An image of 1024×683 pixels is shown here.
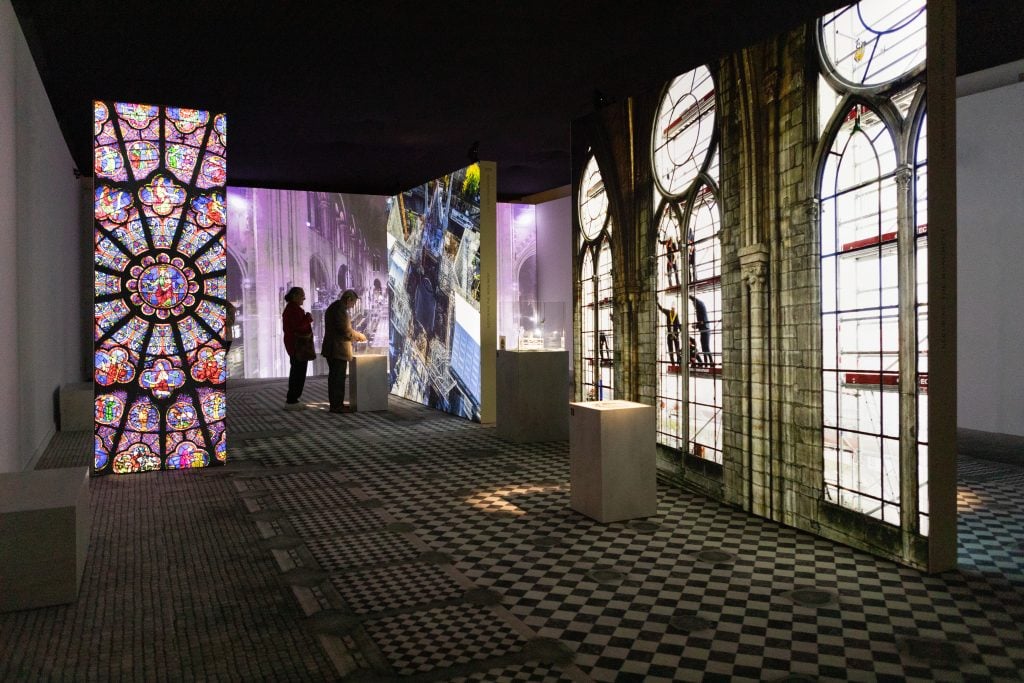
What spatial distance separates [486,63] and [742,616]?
5914 millimetres

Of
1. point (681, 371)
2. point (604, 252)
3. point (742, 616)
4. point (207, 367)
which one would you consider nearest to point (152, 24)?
point (207, 367)

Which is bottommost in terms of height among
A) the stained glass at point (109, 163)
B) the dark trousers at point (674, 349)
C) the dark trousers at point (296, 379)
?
the dark trousers at point (296, 379)

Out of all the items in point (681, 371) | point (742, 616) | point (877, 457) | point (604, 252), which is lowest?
point (742, 616)

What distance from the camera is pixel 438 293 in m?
10.5

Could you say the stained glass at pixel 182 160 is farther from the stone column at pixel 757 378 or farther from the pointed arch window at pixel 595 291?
the stone column at pixel 757 378

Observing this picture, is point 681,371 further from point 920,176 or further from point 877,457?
point 920,176

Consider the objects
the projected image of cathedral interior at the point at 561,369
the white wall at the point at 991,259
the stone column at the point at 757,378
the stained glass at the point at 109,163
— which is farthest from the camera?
the white wall at the point at 991,259

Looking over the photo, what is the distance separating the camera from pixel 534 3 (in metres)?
6.16

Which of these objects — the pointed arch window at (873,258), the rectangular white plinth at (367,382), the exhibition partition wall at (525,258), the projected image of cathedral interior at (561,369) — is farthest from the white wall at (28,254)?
the exhibition partition wall at (525,258)

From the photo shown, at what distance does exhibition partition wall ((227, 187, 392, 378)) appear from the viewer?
14.9 metres

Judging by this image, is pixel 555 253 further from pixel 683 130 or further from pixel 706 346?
pixel 706 346

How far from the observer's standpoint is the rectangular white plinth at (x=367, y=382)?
10594 mm

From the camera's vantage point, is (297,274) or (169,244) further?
(297,274)

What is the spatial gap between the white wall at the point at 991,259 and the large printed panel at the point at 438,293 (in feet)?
17.2
